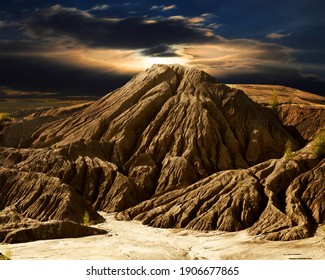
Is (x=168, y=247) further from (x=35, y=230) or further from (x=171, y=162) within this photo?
(x=171, y=162)

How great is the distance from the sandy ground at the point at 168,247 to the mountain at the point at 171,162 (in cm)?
203

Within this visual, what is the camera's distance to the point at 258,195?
49.7m

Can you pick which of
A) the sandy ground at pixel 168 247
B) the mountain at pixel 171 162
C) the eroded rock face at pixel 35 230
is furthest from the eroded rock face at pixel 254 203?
the eroded rock face at pixel 35 230

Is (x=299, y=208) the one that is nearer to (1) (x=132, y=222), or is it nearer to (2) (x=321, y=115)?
(1) (x=132, y=222)

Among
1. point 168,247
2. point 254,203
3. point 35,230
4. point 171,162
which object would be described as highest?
point 171,162

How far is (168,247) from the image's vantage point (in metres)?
39.6

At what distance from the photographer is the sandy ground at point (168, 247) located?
35.5 meters

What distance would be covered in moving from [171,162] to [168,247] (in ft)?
87.8

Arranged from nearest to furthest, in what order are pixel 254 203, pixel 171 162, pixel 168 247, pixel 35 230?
pixel 168 247
pixel 35 230
pixel 254 203
pixel 171 162

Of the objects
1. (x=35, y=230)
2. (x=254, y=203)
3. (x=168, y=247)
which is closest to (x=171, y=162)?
(x=254, y=203)

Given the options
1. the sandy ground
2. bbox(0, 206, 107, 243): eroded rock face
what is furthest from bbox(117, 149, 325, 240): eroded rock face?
bbox(0, 206, 107, 243): eroded rock face

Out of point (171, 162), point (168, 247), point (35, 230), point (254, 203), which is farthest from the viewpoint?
point (171, 162)

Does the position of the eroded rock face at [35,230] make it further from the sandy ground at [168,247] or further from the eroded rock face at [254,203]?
the eroded rock face at [254,203]

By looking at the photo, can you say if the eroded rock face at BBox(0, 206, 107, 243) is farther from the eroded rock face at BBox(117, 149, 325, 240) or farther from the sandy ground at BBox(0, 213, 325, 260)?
the eroded rock face at BBox(117, 149, 325, 240)
